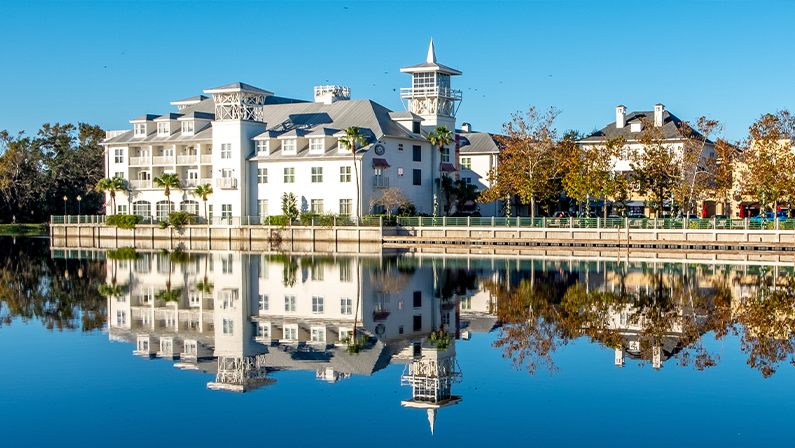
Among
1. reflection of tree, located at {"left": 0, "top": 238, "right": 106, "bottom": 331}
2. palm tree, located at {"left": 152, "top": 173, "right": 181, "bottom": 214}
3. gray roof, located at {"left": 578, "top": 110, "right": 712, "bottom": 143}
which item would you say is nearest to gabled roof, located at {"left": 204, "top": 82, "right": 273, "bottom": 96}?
palm tree, located at {"left": 152, "top": 173, "right": 181, "bottom": 214}

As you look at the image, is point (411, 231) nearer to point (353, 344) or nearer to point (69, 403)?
point (353, 344)

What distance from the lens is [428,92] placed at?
7338cm

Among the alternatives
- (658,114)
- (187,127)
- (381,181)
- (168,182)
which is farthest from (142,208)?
(658,114)

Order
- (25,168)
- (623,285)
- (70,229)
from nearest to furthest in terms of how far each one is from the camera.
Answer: (623,285)
(70,229)
(25,168)

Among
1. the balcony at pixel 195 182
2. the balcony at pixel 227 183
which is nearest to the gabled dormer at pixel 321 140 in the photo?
the balcony at pixel 227 183

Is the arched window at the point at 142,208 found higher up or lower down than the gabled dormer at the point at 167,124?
lower down

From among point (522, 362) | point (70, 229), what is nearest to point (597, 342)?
point (522, 362)

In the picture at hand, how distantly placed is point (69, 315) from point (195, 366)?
31.6 ft

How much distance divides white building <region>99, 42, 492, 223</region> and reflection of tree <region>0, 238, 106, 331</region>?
18904mm

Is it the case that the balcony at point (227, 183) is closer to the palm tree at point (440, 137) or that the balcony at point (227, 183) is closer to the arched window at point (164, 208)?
the arched window at point (164, 208)

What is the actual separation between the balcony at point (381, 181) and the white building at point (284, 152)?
7 centimetres

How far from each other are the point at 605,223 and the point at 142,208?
127 ft

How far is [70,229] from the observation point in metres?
74.8

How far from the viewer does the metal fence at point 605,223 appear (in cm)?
5319
